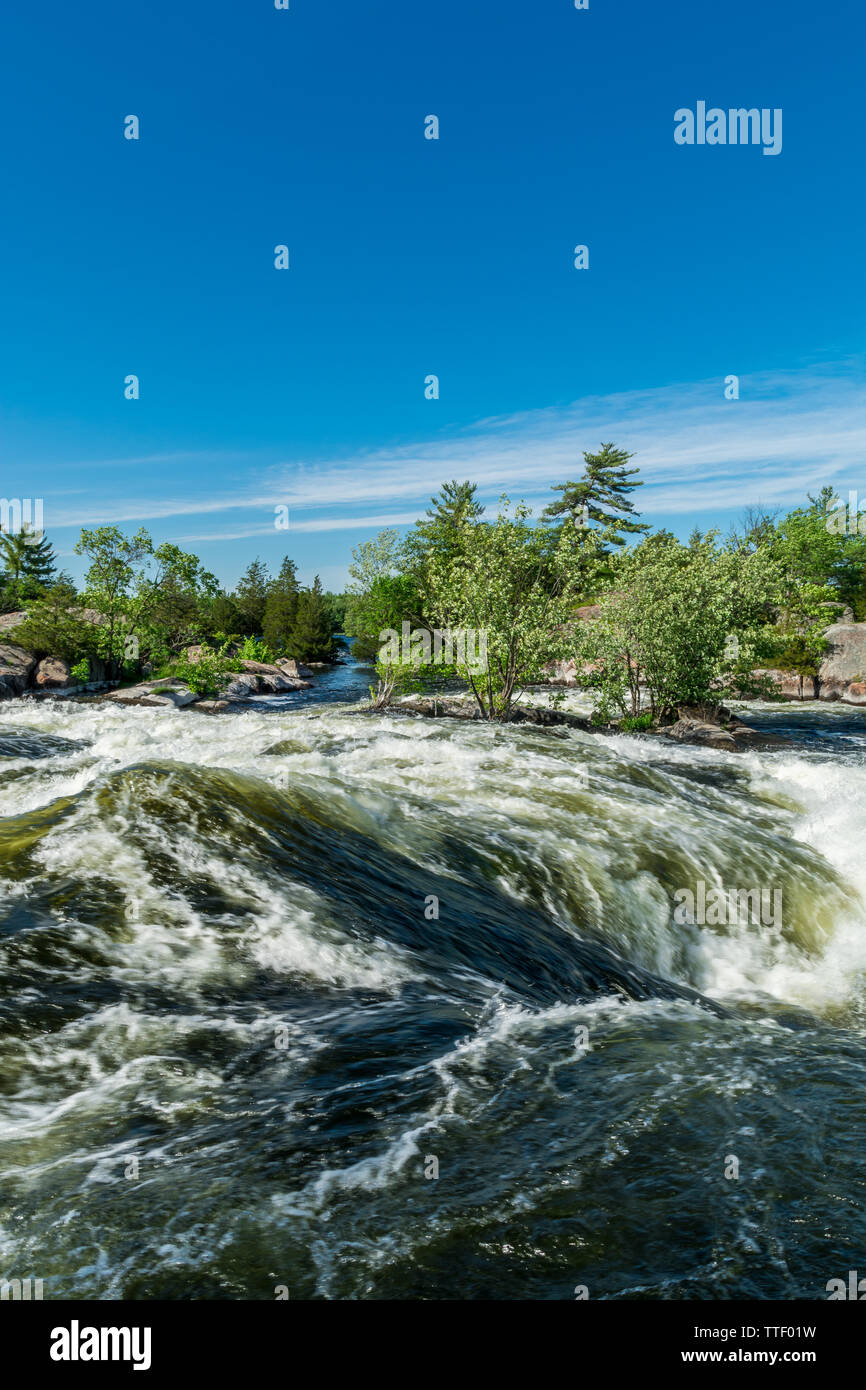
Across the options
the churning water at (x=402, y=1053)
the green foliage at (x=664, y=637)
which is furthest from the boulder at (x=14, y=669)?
the churning water at (x=402, y=1053)

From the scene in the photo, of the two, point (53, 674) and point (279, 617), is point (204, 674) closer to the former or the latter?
point (53, 674)

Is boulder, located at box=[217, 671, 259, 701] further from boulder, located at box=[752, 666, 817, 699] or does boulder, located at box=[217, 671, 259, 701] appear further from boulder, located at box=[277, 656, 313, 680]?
boulder, located at box=[752, 666, 817, 699]

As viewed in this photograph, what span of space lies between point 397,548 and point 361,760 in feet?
179

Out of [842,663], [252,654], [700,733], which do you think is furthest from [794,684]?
[252,654]

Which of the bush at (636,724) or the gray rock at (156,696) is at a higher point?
the gray rock at (156,696)

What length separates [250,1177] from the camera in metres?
3.80

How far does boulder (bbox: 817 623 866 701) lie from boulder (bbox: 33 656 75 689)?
3842cm

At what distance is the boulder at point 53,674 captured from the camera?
128ft

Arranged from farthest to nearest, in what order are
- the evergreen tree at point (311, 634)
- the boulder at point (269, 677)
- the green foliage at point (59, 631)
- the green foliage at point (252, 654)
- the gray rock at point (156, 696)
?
the evergreen tree at point (311, 634), the green foliage at point (252, 654), the boulder at point (269, 677), the green foliage at point (59, 631), the gray rock at point (156, 696)

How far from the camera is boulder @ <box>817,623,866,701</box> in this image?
39.8 metres

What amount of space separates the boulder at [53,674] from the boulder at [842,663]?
38423 mm

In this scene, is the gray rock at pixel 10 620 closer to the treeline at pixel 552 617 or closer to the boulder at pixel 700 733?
the treeline at pixel 552 617

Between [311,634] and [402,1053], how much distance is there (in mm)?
67547

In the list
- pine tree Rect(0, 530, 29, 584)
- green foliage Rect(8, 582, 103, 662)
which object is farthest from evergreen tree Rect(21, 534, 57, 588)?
green foliage Rect(8, 582, 103, 662)
